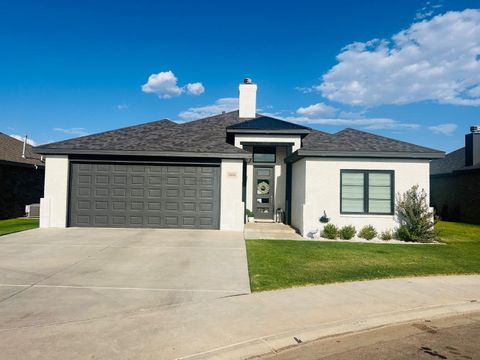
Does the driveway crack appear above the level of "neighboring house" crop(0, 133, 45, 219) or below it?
below

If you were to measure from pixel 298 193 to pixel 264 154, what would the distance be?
3727 millimetres

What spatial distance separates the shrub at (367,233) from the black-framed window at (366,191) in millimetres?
643

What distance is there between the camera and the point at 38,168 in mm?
21203

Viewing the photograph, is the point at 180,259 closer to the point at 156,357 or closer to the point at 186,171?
the point at 156,357

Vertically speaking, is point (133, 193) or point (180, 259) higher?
point (133, 193)

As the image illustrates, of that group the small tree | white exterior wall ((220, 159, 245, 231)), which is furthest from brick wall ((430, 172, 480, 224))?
white exterior wall ((220, 159, 245, 231))

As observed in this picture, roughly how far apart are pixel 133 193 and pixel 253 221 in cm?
609

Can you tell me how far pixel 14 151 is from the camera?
21.5 metres

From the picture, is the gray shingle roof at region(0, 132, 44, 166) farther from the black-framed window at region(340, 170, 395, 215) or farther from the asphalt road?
the asphalt road

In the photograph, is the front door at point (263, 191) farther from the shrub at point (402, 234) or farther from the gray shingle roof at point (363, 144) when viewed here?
the shrub at point (402, 234)

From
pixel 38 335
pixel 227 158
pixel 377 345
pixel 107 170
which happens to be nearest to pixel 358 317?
pixel 377 345

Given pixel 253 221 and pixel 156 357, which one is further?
pixel 253 221

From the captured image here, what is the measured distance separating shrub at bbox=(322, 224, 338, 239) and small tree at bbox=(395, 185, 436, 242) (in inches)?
96.1

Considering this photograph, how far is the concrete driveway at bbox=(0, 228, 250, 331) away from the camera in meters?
5.53
